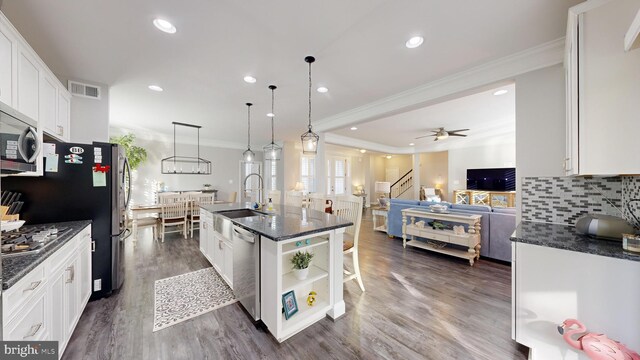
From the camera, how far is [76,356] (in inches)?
65.5

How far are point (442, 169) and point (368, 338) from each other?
9.09 meters

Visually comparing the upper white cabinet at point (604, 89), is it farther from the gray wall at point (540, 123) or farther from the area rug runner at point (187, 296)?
the area rug runner at point (187, 296)

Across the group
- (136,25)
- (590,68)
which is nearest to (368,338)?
(590,68)

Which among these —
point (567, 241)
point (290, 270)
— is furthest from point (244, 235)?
point (567, 241)

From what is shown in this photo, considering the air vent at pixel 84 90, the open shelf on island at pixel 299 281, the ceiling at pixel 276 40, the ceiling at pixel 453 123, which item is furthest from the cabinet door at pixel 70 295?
the ceiling at pixel 453 123

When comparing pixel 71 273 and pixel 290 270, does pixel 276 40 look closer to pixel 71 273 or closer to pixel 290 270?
pixel 290 270

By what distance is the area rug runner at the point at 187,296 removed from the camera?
7.10ft

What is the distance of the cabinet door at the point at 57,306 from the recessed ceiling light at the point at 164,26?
203 cm

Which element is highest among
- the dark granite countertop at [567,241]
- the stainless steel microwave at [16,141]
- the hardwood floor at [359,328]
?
the stainless steel microwave at [16,141]

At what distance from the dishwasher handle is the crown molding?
9.10 ft

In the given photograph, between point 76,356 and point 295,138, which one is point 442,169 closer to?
point 295,138

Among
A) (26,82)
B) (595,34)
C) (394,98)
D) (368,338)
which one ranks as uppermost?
(394,98)

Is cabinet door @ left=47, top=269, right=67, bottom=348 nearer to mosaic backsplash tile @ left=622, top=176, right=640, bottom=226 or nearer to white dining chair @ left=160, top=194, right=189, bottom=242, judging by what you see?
white dining chair @ left=160, top=194, right=189, bottom=242

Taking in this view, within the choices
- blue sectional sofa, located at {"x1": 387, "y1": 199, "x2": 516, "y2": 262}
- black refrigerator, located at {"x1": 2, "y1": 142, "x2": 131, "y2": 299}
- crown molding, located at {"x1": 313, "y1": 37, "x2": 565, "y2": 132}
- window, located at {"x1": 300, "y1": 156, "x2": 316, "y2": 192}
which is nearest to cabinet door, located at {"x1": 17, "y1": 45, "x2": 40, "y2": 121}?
black refrigerator, located at {"x1": 2, "y1": 142, "x2": 131, "y2": 299}
